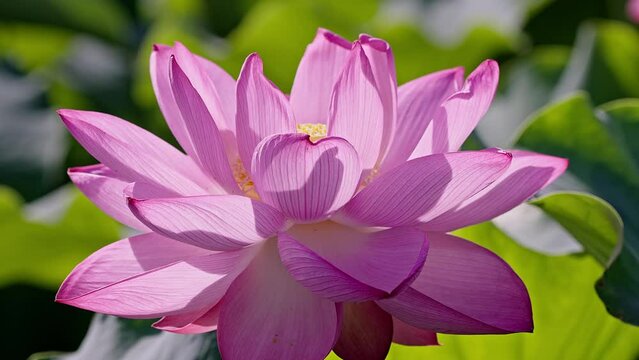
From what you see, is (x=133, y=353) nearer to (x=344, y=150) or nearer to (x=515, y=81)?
(x=344, y=150)

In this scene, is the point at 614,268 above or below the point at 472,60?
above

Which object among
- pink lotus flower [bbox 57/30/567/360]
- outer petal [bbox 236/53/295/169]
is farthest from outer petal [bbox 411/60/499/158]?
outer petal [bbox 236/53/295/169]

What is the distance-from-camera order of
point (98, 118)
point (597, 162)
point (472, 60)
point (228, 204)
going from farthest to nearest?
point (472, 60) → point (597, 162) → point (98, 118) → point (228, 204)

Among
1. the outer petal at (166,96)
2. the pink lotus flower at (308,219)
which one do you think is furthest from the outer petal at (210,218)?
the outer petal at (166,96)

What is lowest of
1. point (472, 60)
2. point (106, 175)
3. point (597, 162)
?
point (472, 60)

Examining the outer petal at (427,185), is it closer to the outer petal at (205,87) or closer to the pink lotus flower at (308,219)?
the pink lotus flower at (308,219)

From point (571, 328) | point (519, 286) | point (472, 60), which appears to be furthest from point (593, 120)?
point (472, 60)
